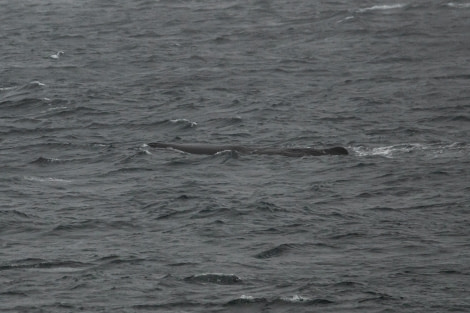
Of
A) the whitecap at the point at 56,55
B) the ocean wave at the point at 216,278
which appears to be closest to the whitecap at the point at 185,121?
the whitecap at the point at 56,55

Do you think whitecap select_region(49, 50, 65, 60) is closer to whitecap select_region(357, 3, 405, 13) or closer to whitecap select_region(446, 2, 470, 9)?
whitecap select_region(357, 3, 405, 13)

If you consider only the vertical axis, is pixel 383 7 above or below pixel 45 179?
below

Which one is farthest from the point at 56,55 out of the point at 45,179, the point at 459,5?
the point at 45,179

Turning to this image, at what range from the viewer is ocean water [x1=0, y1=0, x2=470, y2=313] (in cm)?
5466

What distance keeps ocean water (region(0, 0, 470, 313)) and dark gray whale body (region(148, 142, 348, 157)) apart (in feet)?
3.30

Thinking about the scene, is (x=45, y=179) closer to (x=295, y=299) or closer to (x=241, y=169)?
(x=241, y=169)

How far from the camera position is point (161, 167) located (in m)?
75.0

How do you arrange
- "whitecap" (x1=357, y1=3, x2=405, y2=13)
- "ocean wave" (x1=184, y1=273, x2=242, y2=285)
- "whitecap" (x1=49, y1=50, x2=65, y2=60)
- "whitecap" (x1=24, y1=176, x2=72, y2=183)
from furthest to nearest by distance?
"whitecap" (x1=357, y1=3, x2=405, y2=13) < "whitecap" (x1=49, y1=50, x2=65, y2=60) < "whitecap" (x1=24, y1=176, x2=72, y2=183) < "ocean wave" (x1=184, y1=273, x2=242, y2=285)

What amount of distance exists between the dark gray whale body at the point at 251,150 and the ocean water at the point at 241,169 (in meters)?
1.01

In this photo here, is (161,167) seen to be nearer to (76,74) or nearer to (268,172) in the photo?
(268,172)

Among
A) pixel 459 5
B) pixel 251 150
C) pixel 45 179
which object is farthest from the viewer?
pixel 459 5

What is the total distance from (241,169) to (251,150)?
3636 mm

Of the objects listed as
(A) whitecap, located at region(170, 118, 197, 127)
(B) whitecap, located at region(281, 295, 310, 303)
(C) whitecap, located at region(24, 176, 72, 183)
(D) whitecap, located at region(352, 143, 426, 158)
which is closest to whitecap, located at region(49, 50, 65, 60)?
(A) whitecap, located at region(170, 118, 197, 127)

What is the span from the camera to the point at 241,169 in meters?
74.1
